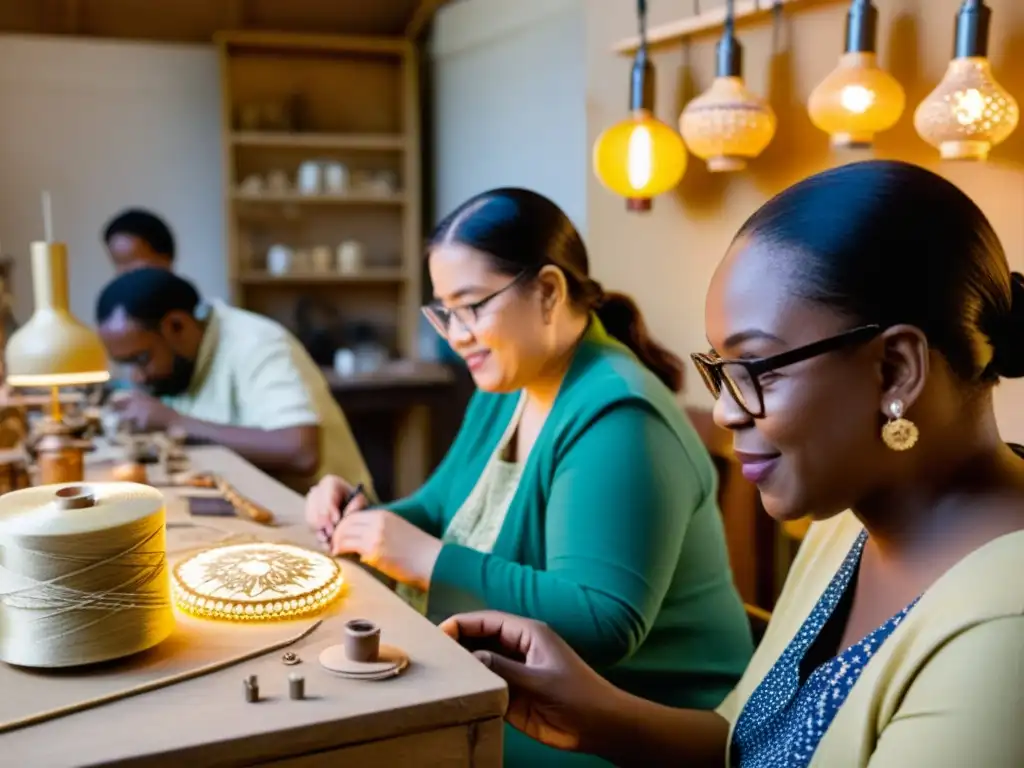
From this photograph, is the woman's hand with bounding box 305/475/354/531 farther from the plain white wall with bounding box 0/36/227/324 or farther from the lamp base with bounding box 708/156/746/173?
the plain white wall with bounding box 0/36/227/324

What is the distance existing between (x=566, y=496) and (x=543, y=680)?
1.09 ft

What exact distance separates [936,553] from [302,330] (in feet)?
13.7

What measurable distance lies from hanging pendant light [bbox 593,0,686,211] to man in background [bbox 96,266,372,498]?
3.39 feet

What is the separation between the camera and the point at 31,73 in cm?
457

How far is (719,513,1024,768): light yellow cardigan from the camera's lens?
2.36 feet

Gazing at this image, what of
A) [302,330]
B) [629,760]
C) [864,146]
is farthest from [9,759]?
[302,330]

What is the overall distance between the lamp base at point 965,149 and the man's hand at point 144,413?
Result: 1945mm

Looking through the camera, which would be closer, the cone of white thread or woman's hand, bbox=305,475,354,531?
the cone of white thread

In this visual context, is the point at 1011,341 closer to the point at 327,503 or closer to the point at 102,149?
the point at 327,503

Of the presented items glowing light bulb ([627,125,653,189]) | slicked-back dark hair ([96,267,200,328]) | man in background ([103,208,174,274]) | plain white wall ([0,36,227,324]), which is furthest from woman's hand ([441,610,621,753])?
plain white wall ([0,36,227,324])

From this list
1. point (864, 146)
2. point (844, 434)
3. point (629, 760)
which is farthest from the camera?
point (864, 146)

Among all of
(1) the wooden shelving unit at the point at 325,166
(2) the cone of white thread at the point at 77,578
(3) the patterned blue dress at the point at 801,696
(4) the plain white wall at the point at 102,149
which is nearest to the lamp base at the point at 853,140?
(3) the patterned blue dress at the point at 801,696

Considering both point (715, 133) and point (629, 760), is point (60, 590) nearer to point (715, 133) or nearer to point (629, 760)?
point (629, 760)

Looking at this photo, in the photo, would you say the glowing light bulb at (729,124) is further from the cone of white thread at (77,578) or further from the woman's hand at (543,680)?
the cone of white thread at (77,578)
